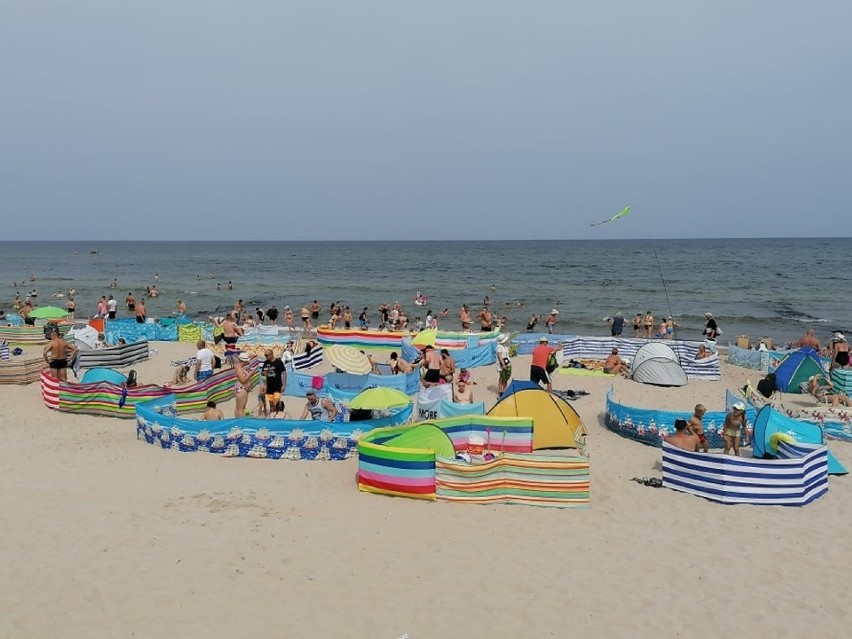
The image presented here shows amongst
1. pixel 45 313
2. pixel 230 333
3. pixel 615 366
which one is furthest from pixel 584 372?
pixel 45 313

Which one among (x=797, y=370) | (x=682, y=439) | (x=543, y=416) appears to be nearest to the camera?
(x=682, y=439)

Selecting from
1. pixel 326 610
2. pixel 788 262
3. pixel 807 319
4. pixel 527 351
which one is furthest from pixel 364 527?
pixel 788 262

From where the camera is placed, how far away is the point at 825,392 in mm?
16672

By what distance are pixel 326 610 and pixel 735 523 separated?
559 centimetres

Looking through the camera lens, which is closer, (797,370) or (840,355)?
(840,355)

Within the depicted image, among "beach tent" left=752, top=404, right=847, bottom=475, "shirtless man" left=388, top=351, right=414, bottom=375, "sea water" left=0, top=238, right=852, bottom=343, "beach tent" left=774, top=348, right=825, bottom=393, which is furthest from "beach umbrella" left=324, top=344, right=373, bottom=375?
"sea water" left=0, top=238, right=852, bottom=343

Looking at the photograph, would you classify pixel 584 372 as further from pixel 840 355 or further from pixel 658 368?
pixel 840 355

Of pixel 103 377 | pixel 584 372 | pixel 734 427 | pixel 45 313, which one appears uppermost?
pixel 45 313

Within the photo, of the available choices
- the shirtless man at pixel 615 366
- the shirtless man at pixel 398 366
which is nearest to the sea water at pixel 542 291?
the shirtless man at pixel 615 366

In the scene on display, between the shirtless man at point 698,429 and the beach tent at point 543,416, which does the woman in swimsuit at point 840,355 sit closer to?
the shirtless man at point 698,429

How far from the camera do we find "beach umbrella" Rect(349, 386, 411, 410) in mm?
11633

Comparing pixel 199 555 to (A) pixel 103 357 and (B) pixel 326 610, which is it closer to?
(B) pixel 326 610

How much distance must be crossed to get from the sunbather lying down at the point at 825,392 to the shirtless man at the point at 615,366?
4413 mm

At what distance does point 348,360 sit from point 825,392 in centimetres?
1121
